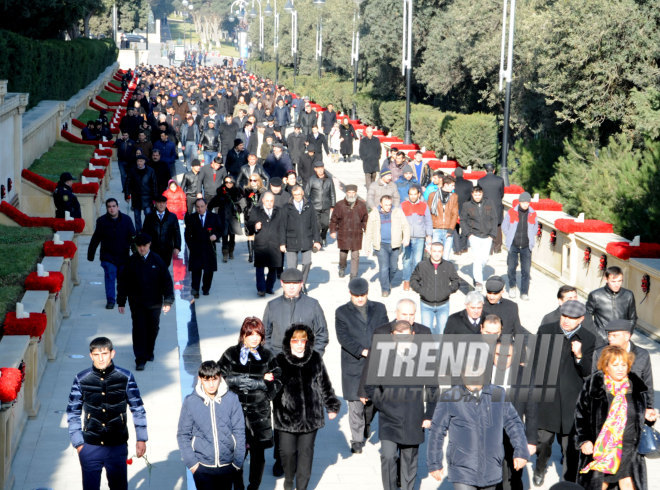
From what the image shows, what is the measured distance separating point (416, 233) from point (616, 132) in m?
10.6

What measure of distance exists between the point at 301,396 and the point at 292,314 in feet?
4.60

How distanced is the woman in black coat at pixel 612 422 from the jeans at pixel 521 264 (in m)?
8.22

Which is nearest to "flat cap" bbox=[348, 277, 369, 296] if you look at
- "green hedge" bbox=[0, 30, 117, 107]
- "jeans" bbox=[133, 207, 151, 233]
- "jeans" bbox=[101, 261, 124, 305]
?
"jeans" bbox=[101, 261, 124, 305]

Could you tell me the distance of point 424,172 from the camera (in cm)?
2267

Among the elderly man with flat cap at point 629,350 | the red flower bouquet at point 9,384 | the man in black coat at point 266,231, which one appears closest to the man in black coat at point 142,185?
the man in black coat at point 266,231

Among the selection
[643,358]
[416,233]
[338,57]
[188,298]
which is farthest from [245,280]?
[338,57]

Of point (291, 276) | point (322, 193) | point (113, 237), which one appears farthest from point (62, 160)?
point (291, 276)

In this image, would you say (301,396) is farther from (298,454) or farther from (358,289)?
(358,289)

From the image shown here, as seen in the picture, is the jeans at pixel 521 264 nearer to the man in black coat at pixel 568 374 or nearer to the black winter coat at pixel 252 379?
the man in black coat at pixel 568 374

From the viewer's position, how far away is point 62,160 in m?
27.4

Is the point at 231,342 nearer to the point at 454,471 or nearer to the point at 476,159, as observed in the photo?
the point at 454,471

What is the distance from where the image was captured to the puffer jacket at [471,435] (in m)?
7.44

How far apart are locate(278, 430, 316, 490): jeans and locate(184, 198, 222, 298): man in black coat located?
7.59 metres

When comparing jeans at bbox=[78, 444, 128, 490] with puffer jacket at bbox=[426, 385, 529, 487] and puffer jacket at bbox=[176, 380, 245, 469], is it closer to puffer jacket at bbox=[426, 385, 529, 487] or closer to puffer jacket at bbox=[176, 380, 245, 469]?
puffer jacket at bbox=[176, 380, 245, 469]
